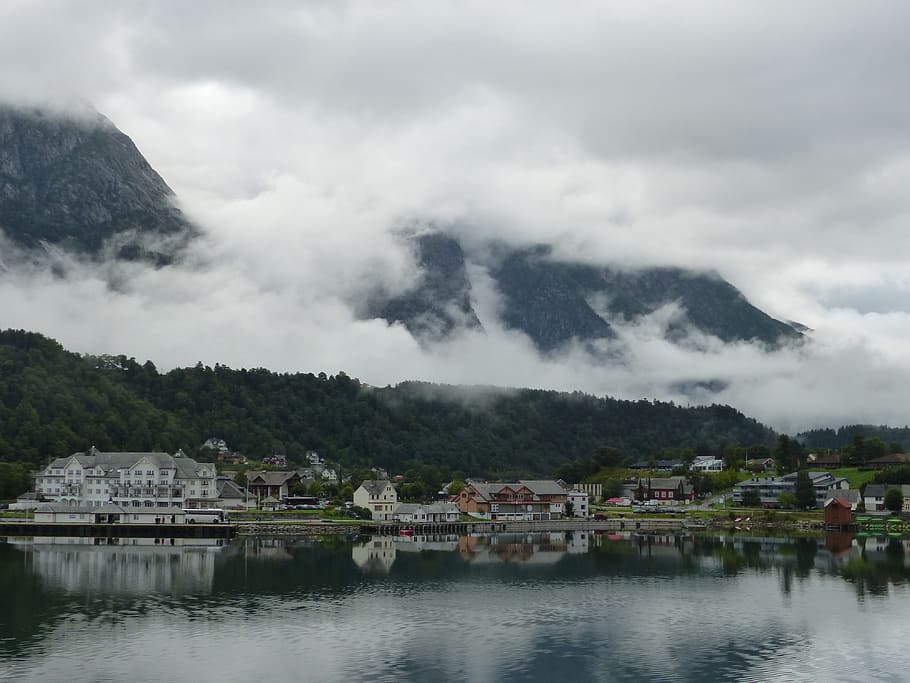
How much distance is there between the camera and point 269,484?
502 feet

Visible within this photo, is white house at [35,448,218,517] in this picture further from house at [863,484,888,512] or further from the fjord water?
house at [863,484,888,512]

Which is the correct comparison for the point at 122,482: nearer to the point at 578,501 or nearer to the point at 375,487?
the point at 375,487

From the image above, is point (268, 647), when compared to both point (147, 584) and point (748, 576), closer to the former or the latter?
point (147, 584)

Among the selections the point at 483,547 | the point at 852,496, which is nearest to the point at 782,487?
the point at 852,496

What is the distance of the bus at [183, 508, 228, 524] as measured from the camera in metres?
116

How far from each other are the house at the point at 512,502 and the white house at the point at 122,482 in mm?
42024

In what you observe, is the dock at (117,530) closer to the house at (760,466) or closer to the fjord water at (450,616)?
the fjord water at (450,616)

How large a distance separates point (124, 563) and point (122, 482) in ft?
160

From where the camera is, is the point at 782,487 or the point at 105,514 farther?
the point at 782,487

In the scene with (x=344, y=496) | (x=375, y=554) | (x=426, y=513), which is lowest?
(x=375, y=554)

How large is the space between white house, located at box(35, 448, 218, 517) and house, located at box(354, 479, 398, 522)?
2233cm

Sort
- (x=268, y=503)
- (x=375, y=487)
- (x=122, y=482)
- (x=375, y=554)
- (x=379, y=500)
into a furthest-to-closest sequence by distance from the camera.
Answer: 1. (x=268, y=503)
2. (x=375, y=487)
3. (x=379, y=500)
4. (x=122, y=482)
5. (x=375, y=554)

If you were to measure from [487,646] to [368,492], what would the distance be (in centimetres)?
8900

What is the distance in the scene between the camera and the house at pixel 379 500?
13462 centimetres
